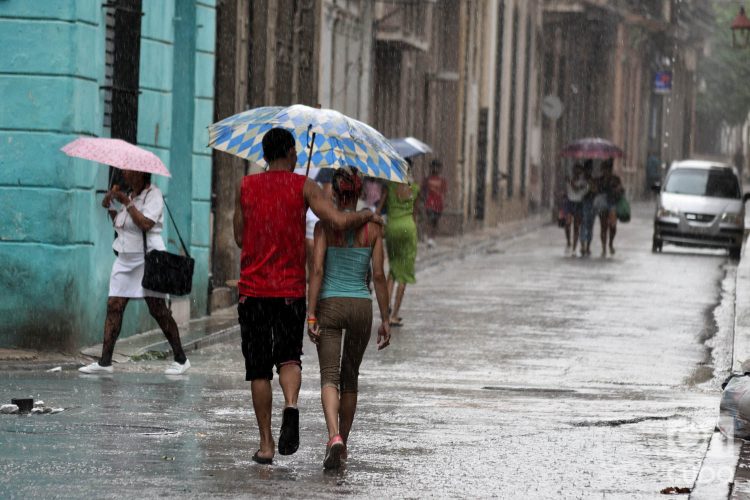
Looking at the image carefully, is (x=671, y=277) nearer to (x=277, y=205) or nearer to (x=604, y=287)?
(x=604, y=287)

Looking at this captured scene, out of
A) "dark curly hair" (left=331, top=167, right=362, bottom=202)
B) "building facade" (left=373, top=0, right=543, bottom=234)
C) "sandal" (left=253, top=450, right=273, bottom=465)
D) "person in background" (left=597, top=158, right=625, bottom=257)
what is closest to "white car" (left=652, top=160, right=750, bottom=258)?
"person in background" (left=597, top=158, right=625, bottom=257)

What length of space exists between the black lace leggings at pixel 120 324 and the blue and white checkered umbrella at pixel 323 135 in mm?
3462

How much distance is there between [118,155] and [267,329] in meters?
3.96

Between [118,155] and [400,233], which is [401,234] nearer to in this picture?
[400,233]

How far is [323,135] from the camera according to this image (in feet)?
33.8

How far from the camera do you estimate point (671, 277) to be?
86.4 ft

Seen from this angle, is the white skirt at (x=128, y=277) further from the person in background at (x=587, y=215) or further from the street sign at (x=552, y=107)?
the street sign at (x=552, y=107)

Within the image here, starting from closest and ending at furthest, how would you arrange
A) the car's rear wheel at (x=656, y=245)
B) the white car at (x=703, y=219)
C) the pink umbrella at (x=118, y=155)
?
the pink umbrella at (x=118, y=155)
the white car at (x=703, y=219)
the car's rear wheel at (x=656, y=245)

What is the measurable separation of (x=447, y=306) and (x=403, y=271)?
9.19 feet

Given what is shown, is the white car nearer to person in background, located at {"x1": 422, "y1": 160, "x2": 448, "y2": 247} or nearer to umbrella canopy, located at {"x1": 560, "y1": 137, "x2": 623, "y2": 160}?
umbrella canopy, located at {"x1": 560, "y1": 137, "x2": 623, "y2": 160}

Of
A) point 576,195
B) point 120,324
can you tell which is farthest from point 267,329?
point 576,195

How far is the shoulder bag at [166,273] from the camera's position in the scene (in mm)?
13414

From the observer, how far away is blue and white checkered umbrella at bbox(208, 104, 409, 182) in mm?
9773

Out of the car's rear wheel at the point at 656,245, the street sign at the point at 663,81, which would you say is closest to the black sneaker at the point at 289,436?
the car's rear wheel at the point at 656,245
